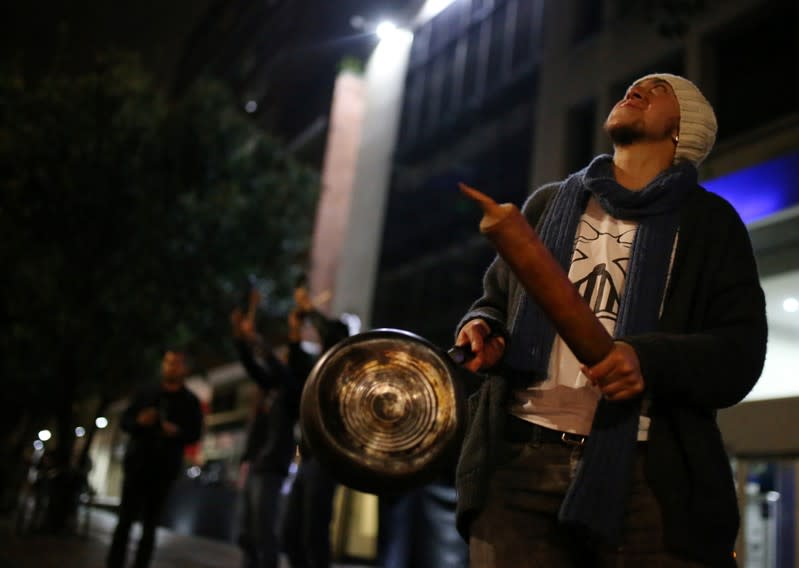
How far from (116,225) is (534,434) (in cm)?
1513

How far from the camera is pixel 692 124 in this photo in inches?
91.6

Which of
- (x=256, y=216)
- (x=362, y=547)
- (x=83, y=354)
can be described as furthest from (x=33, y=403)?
(x=362, y=547)

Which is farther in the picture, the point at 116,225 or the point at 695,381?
the point at 116,225

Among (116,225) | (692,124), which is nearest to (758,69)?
(692,124)

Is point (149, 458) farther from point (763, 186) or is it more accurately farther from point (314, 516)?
point (763, 186)

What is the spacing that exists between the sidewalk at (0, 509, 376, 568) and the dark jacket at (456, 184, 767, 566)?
690 centimetres

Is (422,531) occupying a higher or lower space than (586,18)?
lower

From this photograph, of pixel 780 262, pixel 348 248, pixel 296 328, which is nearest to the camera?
pixel 296 328

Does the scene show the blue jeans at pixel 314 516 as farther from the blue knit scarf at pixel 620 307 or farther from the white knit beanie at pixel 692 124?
the white knit beanie at pixel 692 124

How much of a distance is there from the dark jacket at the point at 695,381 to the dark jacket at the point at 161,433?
5.55 meters

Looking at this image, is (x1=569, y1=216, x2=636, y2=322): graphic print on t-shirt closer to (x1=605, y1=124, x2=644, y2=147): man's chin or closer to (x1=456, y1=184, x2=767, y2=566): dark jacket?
(x1=456, y1=184, x2=767, y2=566): dark jacket

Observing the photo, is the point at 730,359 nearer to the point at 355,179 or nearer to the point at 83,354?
the point at 83,354

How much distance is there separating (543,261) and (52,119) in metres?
15.7

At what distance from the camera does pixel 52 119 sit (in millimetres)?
15734
